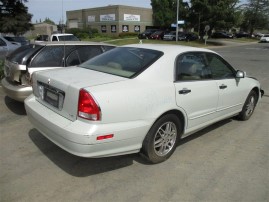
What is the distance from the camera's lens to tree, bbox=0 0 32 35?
30688 mm

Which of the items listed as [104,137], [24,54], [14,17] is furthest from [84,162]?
[14,17]

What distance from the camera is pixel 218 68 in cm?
472

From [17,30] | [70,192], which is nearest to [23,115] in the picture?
[70,192]

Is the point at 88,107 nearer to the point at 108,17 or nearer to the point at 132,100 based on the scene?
the point at 132,100

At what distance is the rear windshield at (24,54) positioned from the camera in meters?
5.43

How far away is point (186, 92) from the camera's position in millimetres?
3883

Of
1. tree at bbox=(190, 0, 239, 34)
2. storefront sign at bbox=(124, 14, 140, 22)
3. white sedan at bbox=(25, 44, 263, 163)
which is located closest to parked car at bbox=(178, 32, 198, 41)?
tree at bbox=(190, 0, 239, 34)

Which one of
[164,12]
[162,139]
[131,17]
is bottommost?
[162,139]

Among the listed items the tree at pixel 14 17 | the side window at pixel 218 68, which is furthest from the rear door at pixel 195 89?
the tree at pixel 14 17

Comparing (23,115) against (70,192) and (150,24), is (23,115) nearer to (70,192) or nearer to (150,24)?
(70,192)

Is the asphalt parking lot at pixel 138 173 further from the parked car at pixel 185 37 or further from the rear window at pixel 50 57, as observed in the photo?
the parked car at pixel 185 37

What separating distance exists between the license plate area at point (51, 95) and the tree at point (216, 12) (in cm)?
3922

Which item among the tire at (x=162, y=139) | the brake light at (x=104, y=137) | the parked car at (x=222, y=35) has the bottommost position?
the tire at (x=162, y=139)

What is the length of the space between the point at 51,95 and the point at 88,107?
2.62 ft
